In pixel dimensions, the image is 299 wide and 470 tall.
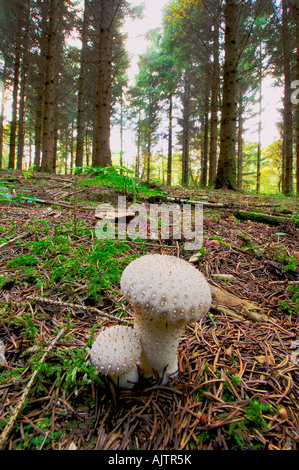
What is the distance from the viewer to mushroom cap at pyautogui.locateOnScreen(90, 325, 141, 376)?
102 centimetres

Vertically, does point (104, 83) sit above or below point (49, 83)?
below

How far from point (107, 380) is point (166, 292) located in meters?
0.58

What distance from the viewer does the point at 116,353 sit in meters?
1.03

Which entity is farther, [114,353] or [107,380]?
[107,380]

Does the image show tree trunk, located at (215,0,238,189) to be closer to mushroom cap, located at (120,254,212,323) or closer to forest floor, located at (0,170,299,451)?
forest floor, located at (0,170,299,451)

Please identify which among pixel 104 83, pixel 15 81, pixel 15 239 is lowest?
pixel 15 239

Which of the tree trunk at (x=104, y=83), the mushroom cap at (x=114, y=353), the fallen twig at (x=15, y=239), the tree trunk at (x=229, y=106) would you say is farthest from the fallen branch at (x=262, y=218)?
the tree trunk at (x=104, y=83)

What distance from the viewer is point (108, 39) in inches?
268

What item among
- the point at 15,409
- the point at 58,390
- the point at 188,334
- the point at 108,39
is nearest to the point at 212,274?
the point at 188,334

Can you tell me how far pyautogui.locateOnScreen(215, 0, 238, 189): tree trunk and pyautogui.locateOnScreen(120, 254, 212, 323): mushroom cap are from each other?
673cm

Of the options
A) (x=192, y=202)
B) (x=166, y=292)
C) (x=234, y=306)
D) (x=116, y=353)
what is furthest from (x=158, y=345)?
(x=192, y=202)

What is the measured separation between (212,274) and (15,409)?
67.9 inches

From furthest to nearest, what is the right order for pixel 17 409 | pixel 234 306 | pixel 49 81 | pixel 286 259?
pixel 49 81 → pixel 286 259 → pixel 234 306 → pixel 17 409

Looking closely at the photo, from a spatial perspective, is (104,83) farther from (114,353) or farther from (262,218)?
(114,353)
